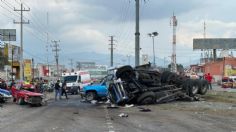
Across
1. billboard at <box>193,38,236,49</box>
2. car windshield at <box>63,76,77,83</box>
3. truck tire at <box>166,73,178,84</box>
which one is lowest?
car windshield at <box>63,76,77,83</box>

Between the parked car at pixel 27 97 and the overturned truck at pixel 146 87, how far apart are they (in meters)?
4.71

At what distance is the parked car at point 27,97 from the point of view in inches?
1334

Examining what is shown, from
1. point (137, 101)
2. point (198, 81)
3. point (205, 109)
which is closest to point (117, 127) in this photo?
point (205, 109)

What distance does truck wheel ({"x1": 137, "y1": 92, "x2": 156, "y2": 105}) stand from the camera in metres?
32.7

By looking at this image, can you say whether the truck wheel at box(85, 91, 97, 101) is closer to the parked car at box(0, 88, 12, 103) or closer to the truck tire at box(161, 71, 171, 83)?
the parked car at box(0, 88, 12, 103)

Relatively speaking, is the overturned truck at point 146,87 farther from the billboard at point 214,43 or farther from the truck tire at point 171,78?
the billboard at point 214,43

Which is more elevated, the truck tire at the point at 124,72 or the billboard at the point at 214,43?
the billboard at the point at 214,43

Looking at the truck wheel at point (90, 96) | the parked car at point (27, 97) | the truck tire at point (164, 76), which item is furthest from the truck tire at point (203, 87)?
the parked car at point (27, 97)

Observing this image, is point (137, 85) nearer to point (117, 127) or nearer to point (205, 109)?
point (205, 109)

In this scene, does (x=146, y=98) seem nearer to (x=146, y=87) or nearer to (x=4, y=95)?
(x=146, y=87)

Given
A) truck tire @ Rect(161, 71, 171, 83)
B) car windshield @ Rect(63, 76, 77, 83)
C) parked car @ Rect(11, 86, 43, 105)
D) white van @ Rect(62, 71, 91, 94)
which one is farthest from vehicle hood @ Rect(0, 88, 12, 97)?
car windshield @ Rect(63, 76, 77, 83)

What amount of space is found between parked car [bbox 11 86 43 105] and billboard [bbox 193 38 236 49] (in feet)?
338

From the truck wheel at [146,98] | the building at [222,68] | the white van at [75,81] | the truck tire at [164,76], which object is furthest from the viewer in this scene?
the building at [222,68]

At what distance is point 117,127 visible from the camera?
61.3 feet
